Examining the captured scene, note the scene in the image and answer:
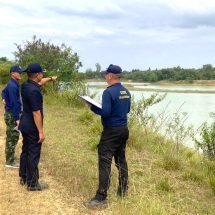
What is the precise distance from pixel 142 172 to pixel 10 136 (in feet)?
7.96

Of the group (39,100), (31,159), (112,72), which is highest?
(112,72)

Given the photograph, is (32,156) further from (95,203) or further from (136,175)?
(136,175)

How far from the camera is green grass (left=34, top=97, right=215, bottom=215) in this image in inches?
250

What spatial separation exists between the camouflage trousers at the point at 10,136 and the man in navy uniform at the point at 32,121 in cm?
101

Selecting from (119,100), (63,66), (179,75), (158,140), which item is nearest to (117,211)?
(119,100)

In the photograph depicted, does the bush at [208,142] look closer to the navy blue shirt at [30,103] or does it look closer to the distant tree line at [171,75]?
the navy blue shirt at [30,103]

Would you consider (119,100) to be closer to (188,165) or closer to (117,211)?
(117,211)

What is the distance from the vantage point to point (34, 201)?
6332 millimetres

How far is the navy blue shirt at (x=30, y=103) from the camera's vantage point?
21.3 ft

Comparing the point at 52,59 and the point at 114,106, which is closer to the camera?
the point at 114,106

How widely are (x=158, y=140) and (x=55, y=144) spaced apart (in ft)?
9.53

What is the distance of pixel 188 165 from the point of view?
370 inches

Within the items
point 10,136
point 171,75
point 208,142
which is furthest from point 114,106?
point 171,75

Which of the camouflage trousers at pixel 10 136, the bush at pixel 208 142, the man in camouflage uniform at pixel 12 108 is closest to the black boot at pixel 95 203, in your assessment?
the man in camouflage uniform at pixel 12 108
